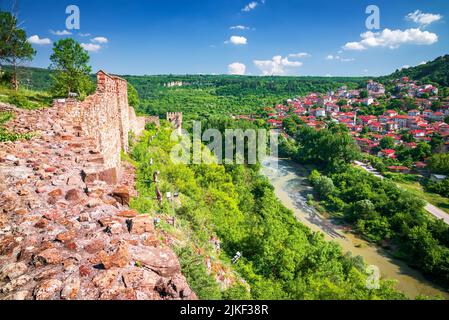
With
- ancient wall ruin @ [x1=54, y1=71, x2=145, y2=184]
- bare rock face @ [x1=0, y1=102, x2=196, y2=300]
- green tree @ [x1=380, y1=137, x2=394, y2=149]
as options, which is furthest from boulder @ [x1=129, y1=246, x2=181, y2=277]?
green tree @ [x1=380, y1=137, x2=394, y2=149]

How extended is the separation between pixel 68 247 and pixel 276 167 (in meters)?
33.6

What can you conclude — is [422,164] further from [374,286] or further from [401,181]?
[374,286]

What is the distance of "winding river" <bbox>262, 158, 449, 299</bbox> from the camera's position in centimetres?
1466

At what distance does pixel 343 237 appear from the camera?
19.2 m

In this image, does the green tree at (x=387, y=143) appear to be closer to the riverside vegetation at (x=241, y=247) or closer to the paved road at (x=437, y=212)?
the paved road at (x=437, y=212)

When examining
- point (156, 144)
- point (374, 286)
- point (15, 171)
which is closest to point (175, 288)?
point (15, 171)

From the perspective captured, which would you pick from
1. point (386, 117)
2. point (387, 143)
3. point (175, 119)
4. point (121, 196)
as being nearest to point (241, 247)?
point (121, 196)

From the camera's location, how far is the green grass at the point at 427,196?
24078mm

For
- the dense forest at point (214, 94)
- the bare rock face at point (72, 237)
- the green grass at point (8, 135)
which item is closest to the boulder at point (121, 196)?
the bare rock face at point (72, 237)

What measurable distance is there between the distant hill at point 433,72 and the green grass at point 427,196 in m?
60.0

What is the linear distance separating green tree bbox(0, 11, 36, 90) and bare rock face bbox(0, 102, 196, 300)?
38.4 ft

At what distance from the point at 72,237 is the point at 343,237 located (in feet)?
65.6

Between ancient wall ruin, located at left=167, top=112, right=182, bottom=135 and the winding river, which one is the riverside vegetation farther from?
ancient wall ruin, located at left=167, top=112, right=182, bottom=135

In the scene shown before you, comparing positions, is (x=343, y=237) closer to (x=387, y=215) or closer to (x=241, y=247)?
(x=387, y=215)
